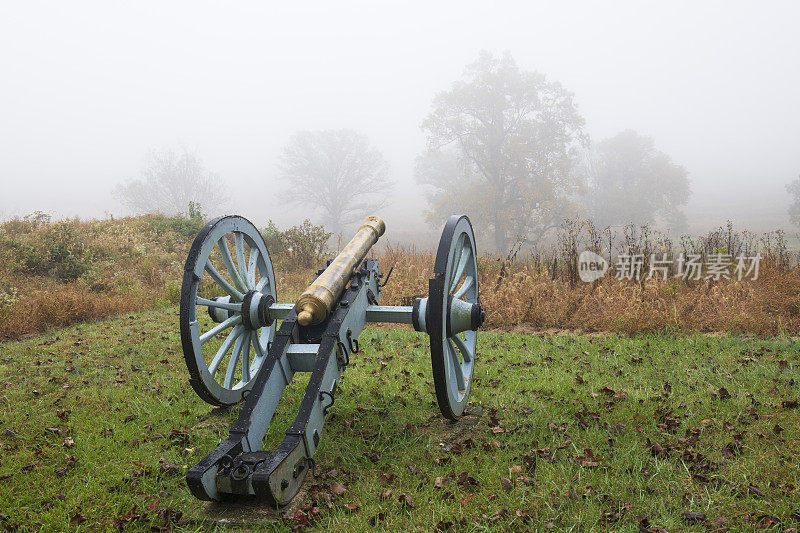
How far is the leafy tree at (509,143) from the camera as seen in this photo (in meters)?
25.7

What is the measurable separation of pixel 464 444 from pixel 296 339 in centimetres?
151

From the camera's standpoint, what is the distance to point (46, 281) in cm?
983

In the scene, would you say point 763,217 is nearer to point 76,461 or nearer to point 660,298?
point 660,298

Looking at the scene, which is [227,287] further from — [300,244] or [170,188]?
[170,188]

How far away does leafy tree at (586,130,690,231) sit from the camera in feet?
104

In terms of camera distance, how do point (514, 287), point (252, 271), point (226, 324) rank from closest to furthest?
1. point (226, 324)
2. point (252, 271)
3. point (514, 287)

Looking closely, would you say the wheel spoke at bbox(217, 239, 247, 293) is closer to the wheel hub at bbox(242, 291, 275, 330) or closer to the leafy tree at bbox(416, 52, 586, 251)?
the wheel hub at bbox(242, 291, 275, 330)

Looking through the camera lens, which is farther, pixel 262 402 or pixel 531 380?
pixel 531 380

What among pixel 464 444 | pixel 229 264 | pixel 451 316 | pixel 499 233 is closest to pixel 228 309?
pixel 229 264

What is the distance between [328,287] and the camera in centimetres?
345

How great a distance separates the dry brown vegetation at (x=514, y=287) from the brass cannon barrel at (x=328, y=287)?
13.9 ft

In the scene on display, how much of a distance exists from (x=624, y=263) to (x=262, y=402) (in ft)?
25.2

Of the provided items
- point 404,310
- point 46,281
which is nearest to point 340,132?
point 46,281

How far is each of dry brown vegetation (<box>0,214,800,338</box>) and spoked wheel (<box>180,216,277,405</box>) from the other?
407cm
